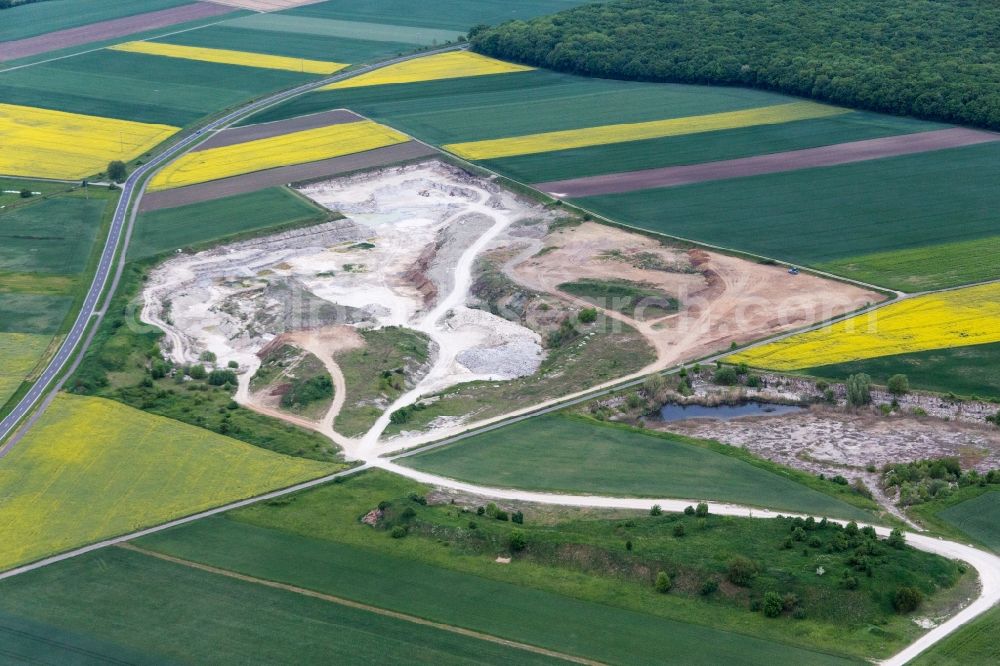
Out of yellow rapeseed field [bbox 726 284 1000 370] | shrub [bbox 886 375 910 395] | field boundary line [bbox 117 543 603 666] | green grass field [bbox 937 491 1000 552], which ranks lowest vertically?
field boundary line [bbox 117 543 603 666]

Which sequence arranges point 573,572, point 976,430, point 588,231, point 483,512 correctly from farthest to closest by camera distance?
point 588,231 < point 976,430 < point 483,512 < point 573,572

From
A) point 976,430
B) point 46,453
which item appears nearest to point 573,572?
point 976,430

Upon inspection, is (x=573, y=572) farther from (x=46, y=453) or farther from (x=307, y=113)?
(x=307, y=113)

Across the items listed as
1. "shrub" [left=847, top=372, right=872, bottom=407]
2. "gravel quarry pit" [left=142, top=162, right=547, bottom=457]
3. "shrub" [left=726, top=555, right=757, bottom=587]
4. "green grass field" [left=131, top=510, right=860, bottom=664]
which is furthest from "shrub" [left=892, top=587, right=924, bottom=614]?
"gravel quarry pit" [left=142, top=162, right=547, bottom=457]

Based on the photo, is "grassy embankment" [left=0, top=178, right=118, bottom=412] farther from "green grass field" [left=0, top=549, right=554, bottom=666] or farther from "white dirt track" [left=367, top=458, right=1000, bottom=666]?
"white dirt track" [left=367, top=458, right=1000, bottom=666]

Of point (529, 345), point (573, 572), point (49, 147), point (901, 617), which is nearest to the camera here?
point (901, 617)

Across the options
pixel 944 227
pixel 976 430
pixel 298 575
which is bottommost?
pixel 298 575
